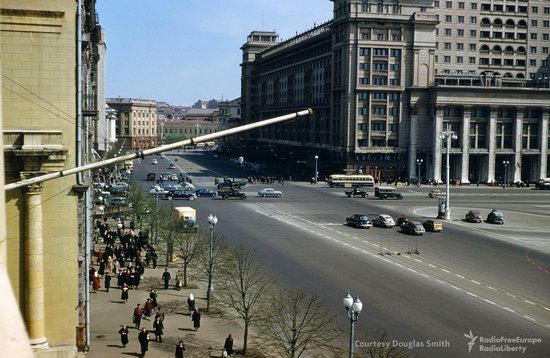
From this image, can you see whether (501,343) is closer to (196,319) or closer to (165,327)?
(196,319)

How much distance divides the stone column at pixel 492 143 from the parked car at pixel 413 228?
61996 mm

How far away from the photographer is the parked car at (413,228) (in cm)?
5322

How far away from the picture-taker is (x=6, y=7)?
16734mm

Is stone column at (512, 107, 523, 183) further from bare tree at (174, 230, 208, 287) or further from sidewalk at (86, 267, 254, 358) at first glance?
sidewalk at (86, 267, 254, 358)

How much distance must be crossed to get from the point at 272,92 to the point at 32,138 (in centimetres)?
14567

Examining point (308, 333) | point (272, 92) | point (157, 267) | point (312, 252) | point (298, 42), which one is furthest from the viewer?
point (272, 92)

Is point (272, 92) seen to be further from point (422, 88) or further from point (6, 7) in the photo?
point (6, 7)

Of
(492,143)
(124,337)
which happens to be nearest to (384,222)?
(124,337)

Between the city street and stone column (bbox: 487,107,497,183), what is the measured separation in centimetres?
3342

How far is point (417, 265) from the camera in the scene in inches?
1567

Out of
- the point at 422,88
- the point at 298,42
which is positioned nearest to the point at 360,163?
the point at 422,88

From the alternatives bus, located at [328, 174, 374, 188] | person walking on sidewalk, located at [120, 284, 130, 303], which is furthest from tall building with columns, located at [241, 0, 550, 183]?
person walking on sidewalk, located at [120, 284, 130, 303]

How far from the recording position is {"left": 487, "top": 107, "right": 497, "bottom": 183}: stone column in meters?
111

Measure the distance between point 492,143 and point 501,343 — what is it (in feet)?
300
